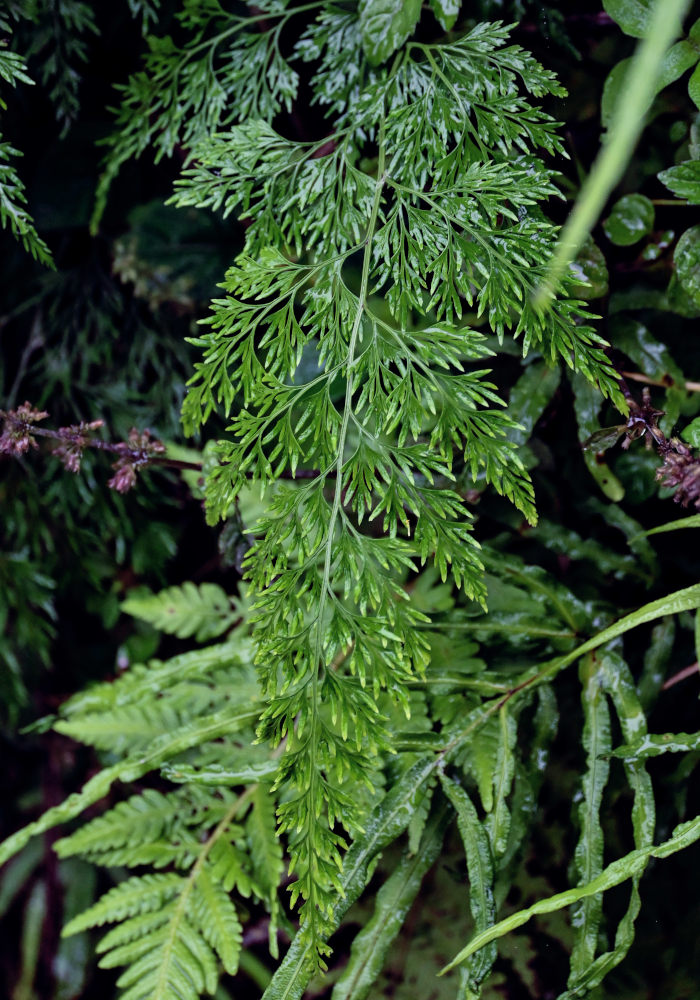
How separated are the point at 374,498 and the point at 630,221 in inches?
21.2

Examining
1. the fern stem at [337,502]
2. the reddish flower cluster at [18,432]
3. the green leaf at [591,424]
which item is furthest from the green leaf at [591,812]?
the reddish flower cluster at [18,432]

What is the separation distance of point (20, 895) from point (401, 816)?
1.30m

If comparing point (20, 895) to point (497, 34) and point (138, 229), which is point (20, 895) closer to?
point (138, 229)

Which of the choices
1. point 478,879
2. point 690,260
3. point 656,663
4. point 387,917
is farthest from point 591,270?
point 387,917

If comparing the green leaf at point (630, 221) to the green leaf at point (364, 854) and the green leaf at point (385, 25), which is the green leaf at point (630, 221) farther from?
the green leaf at point (364, 854)

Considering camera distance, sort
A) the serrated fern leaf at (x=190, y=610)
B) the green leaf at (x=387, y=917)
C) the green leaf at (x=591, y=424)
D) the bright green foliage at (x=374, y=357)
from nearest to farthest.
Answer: the bright green foliage at (x=374, y=357) < the green leaf at (x=387, y=917) < the green leaf at (x=591, y=424) < the serrated fern leaf at (x=190, y=610)

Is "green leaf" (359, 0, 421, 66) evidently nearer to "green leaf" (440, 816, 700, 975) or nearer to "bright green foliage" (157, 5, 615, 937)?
"bright green foliage" (157, 5, 615, 937)

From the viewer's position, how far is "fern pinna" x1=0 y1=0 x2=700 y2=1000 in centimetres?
76

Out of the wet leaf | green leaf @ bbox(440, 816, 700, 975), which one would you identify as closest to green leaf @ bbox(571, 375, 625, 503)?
the wet leaf

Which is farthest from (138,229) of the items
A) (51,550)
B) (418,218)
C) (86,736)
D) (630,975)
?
(630,975)

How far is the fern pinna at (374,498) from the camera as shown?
0.76 m

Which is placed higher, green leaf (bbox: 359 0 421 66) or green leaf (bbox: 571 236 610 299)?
green leaf (bbox: 359 0 421 66)

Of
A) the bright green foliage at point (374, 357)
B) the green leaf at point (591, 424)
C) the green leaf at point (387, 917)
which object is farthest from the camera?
the green leaf at point (591, 424)

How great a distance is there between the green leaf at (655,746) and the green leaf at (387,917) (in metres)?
0.27
